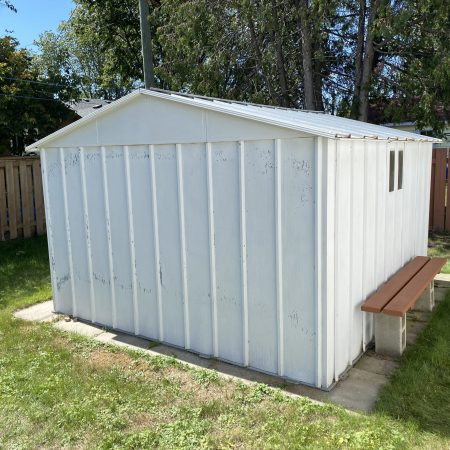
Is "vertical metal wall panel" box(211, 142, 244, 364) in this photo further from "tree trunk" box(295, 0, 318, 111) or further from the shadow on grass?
A: "tree trunk" box(295, 0, 318, 111)

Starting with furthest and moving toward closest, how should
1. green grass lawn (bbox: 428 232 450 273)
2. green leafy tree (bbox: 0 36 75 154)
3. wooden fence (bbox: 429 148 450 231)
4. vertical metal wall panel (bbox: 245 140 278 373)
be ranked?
green leafy tree (bbox: 0 36 75 154) → wooden fence (bbox: 429 148 450 231) → green grass lawn (bbox: 428 232 450 273) → vertical metal wall panel (bbox: 245 140 278 373)

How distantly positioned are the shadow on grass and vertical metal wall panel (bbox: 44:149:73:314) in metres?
3.53

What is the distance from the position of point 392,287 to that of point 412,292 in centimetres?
20

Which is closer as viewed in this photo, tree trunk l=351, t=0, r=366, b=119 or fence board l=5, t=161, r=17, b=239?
fence board l=5, t=161, r=17, b=239

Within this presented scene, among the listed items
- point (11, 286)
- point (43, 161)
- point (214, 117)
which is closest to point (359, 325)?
point (214, 117)

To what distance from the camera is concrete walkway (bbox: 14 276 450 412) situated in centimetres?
351

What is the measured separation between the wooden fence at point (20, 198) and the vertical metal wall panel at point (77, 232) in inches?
187

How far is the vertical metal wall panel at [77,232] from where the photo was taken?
16.0 ft

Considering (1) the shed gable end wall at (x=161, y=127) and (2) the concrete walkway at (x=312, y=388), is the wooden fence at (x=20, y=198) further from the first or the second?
(1) the shed gable end wall at (x=161, y=127)

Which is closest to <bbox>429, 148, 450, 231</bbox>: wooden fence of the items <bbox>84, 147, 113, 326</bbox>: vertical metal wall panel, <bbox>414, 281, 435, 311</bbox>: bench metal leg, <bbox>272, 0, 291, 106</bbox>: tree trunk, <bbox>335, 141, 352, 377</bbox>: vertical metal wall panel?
<bbox>272, 0, 291, 106</bbox>: tree trunk

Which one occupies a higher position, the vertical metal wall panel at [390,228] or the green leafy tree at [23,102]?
the green leafy tree at [23,102]

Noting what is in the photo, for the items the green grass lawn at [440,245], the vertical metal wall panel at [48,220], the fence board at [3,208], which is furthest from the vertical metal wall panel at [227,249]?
the fence board at [3,208]

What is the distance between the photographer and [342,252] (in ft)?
12.0

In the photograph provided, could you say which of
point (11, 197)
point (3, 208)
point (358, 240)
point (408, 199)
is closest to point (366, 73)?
point (408, 199)
